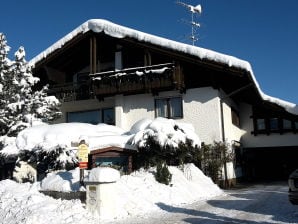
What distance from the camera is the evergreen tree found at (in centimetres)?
1956

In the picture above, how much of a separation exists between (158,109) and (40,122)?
6419 millimetres

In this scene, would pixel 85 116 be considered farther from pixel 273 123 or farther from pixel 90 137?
pixel 273 123

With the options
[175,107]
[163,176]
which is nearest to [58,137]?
[163,176]

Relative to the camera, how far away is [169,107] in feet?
73.0

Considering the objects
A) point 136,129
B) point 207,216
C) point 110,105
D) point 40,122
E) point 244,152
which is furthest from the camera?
point 244,152

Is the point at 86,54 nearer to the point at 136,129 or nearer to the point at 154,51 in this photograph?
the point at 154,51

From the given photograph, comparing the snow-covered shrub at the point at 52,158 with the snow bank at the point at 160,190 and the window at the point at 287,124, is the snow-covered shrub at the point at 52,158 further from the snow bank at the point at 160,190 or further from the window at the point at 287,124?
the window at the point at 287,124

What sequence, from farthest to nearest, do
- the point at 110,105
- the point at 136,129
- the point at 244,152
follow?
the point at 244,152 → the point at 110,105 → the point at 136,129

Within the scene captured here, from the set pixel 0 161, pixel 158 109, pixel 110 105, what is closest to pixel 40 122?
pixel 0 161

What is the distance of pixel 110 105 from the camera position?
2386cm

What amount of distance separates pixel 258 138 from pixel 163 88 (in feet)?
25.8

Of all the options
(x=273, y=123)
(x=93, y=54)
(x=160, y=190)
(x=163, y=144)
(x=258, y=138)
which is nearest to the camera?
(x=160, y=190)

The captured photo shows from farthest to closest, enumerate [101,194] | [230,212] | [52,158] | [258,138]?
[258,138] → [52,158] → [230,212] → [101,194]

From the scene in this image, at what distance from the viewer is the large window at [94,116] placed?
23.9 m
